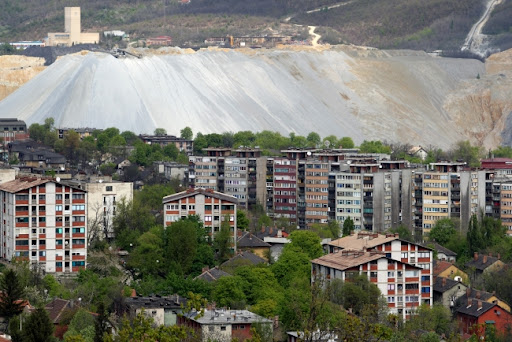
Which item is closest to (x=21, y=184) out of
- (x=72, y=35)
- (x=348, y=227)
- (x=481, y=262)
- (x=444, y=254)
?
(x=348, y=227)

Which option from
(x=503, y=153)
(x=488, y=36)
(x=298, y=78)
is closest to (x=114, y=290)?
(x=503, y=153)

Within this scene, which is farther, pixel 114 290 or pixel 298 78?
pixel 298 78

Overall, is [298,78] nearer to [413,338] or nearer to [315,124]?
[315,124]

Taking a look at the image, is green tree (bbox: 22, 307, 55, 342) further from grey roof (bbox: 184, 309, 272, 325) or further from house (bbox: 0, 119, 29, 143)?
house (bbox: 0, 119, 29, 143)

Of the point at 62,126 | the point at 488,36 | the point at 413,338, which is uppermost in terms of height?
the point at 488,36

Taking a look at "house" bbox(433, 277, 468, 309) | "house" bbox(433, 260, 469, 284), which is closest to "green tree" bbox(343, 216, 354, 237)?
"house" bbox(433, 260, 469, 284)

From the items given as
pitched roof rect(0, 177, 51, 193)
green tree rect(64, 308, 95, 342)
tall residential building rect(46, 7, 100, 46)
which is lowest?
green tree rect(64, 308, 95, 342)
